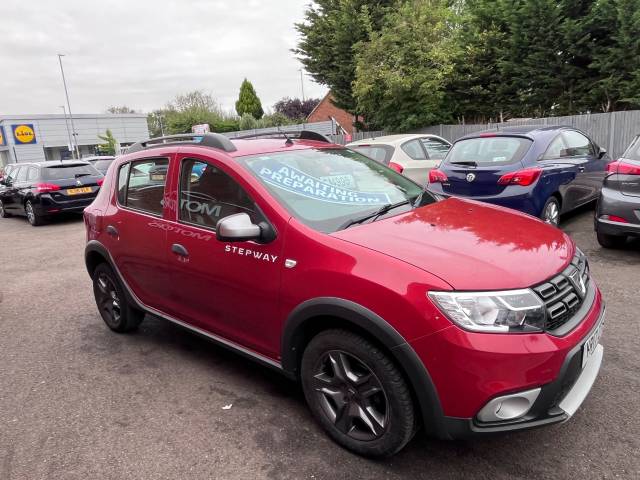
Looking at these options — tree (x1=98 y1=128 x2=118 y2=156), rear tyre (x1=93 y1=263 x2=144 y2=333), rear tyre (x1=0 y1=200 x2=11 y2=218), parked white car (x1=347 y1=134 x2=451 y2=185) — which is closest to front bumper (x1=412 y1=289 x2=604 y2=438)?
rear tyre (x1=93 y1=263 x2=144 y2=333)

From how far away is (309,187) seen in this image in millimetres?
3039

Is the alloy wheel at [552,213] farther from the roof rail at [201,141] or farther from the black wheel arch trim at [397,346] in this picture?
the black wheel arch trim at [397,346]

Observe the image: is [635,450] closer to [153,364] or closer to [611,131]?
[153,364]

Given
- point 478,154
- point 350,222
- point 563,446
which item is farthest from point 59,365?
point 478,154

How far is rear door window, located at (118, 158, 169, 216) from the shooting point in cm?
360

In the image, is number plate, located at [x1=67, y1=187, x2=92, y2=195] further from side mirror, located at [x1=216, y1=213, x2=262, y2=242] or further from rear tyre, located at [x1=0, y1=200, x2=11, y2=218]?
side mirror, located at [x1=216, y1=213, x2=262, y2=242]

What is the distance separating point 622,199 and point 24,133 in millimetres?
59994

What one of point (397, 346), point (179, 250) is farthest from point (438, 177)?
point (397, 346)

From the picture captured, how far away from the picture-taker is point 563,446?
255 centimetres

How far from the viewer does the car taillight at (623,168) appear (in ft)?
16.8

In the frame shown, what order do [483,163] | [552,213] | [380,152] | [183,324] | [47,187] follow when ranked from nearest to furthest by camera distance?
[183,324] → [483,163] → [552,213] → [380,152] → [47,187]

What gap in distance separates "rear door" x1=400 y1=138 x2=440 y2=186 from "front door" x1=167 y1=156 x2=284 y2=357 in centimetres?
535

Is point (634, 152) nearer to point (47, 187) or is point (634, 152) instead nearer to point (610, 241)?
point (610, 241)

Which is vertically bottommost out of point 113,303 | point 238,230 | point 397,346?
point 113,303
